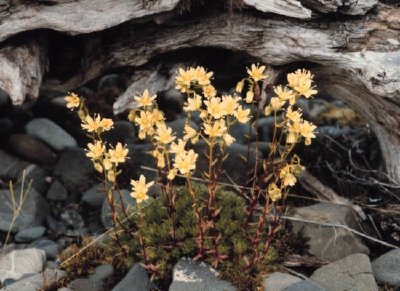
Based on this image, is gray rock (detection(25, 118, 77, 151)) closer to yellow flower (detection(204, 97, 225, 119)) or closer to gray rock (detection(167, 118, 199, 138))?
gray rock (detection(167, 118, 199, 138))

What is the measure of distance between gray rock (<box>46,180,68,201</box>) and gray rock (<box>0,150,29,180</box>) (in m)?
0.46

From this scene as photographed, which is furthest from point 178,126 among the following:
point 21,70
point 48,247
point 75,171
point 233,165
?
point 21,70

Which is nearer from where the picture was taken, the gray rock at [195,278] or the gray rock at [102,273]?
the gray rock at [195,278]

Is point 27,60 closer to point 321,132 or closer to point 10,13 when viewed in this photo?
point 10,13

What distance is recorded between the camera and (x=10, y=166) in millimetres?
7516

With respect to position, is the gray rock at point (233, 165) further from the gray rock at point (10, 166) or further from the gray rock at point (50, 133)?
the gray rock at point (10, 166)

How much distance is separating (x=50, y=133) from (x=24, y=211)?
1482 millimetres

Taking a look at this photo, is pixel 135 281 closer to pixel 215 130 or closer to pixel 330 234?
pixel 215 130

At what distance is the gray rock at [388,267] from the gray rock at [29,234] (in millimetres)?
3590

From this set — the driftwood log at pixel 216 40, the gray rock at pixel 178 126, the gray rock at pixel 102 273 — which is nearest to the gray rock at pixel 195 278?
the gray rock at pixel 102 273

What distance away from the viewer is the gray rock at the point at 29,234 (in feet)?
21.1

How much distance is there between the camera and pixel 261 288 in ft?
15.8

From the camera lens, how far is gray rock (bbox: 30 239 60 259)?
6004 millimetres

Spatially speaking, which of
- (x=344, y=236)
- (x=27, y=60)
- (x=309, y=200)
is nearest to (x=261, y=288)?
(x=344, y=236)
